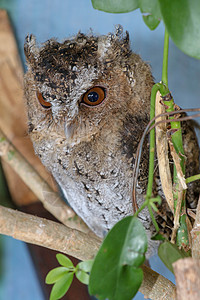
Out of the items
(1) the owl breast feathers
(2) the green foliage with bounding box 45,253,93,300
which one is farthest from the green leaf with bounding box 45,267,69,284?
(1) the owl breast feathers

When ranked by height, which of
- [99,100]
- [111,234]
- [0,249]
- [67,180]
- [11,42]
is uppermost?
[11,42]

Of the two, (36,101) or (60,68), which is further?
(36,101)

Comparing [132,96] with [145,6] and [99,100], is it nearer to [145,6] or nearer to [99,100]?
[99,100]

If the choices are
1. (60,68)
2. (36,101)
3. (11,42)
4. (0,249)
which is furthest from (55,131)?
(0,249)

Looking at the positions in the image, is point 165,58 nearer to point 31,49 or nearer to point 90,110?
point 90,110

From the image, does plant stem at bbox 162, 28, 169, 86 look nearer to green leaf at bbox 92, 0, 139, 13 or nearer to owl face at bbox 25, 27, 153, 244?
green leaf at bbox 92, 0, 139, 13
